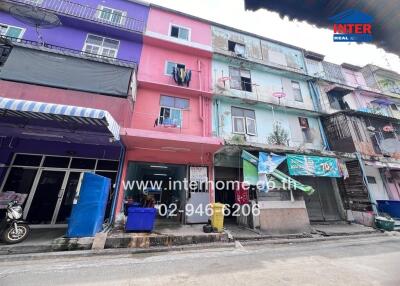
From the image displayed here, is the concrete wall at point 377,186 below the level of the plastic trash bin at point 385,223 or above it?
above

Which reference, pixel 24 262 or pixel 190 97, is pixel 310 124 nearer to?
pixel 190 97

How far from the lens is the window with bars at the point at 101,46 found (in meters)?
10.4

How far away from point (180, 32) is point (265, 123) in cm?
864

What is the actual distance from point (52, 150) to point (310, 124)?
51.5ft

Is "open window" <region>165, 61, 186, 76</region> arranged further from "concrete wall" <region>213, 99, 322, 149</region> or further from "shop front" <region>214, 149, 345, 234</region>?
"shop front" <region>214, 149, 345, 234</region>

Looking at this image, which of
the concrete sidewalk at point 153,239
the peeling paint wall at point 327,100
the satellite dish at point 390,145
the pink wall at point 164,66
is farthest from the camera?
the peeling paint wall at point 327,100

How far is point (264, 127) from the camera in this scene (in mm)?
11820

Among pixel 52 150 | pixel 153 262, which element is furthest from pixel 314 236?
pixel 52 150

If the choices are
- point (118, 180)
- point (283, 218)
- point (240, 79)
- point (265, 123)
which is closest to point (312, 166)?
point (283, 218)

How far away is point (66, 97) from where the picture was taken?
7.30 meters

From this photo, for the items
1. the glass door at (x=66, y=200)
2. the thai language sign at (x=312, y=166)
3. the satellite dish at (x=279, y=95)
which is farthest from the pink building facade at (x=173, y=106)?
the satellite dish at (x=279, y=95)

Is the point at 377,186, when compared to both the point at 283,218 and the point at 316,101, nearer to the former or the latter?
the point at 316,101

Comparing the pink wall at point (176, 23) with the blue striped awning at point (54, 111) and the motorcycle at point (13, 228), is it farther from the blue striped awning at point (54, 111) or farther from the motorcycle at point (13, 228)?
the motorcycle at point (13, 228)

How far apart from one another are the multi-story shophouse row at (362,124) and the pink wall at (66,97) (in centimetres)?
1371
